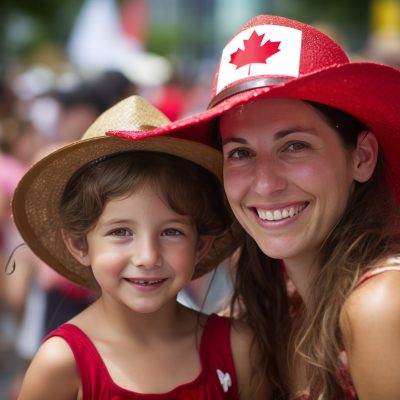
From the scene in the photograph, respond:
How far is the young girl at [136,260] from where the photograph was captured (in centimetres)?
270

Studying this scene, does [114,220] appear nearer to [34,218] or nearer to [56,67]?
[34,218]

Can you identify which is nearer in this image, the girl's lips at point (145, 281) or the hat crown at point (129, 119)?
the girl's lips at point (145, 281)

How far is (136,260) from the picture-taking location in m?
2.69

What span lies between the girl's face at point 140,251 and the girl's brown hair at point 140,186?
1.5 inches

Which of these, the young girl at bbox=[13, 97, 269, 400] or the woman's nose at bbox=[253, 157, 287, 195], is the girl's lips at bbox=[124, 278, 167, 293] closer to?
the young girl at bbox=[13, 97, 269, 400]

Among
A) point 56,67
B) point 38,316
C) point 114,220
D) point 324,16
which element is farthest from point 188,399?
point 324,16

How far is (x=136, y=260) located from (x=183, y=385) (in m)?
0.47

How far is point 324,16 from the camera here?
3847 centimetres

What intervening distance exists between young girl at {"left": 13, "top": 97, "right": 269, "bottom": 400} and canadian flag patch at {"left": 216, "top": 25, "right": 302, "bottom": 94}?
1.03 ft

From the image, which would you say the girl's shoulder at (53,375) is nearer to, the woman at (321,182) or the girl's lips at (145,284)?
the girl's lips at (145,284)

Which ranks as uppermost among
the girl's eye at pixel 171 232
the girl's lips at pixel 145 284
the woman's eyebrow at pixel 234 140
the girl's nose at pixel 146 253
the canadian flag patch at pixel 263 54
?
the canadian flag patch at pixel 263 54

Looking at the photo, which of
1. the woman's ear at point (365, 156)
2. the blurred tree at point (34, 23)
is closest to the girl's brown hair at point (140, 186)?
the woman's ear at point (365, 156)

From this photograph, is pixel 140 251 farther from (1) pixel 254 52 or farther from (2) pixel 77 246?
(1) pixel 254 52

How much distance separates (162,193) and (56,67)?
18.8m
